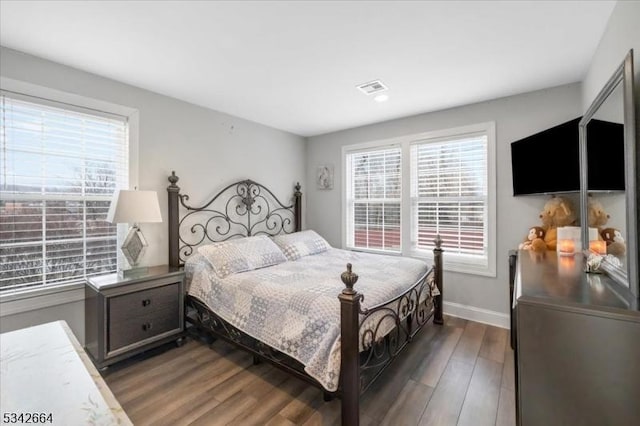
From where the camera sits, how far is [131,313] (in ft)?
7.40

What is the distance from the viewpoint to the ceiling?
1645mm

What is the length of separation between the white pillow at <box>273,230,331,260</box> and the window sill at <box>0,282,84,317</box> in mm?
1874

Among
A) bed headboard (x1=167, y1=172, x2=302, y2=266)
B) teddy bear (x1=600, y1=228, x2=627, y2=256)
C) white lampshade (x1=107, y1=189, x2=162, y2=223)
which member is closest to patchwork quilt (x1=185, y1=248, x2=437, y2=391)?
Result: bed headboard (x1=167, y1=172, x2=302, y2=266)

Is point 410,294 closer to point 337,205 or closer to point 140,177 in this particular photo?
point 337,205

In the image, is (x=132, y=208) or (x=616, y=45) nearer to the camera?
(x=616, y=45)

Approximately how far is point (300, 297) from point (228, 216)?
1.93 metres

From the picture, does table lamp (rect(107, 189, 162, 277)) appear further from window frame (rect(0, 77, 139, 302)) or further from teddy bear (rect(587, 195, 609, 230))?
teddy bear (rect(587, 195, 609, 230))

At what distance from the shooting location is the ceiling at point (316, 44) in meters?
1.64

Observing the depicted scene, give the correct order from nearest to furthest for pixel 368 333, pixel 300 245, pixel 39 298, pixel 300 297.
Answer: pixel 368 333 < pixel 300 297 < pixel 39 298 < pixel 300 245

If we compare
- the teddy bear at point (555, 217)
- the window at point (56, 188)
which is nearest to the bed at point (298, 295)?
the window at point (56, 188)

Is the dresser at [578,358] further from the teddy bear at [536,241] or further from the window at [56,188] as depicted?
the window at [56,188]

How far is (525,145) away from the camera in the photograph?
273 cm

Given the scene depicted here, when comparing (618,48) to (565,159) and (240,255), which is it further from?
(240,255)

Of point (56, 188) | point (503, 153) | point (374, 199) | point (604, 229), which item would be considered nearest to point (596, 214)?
point (604, 229)
